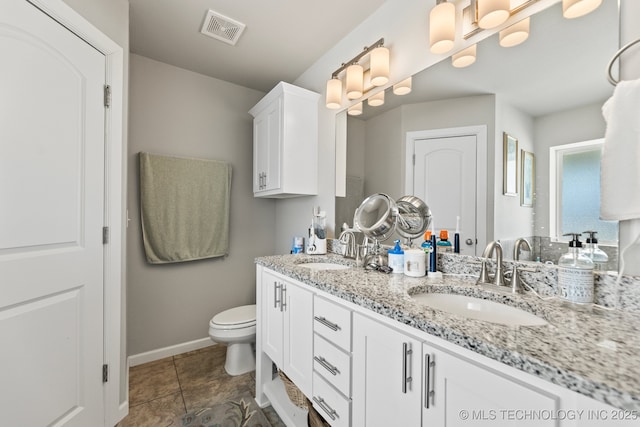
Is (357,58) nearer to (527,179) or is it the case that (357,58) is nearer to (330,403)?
(527,179)

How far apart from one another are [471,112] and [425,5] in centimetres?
68

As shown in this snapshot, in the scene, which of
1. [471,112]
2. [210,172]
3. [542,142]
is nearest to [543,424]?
[542,142]

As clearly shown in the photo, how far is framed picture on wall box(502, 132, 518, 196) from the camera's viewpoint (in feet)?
3.70

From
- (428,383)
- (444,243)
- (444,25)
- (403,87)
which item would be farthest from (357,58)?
(428,383)

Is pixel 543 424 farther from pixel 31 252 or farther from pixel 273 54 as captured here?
pixel 273 54

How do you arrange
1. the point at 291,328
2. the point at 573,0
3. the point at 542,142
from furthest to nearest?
the point at 291,328 → the point at 542,142 → the point at 573,0

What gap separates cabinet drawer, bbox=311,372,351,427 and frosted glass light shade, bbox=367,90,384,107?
5.21 feet

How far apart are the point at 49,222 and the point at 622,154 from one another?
2.18 m

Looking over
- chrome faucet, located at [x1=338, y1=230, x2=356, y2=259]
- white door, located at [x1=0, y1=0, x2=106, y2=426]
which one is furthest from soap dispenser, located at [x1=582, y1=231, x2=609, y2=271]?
white door, located at [x1=0, y1=0, x2=106, y2=426]

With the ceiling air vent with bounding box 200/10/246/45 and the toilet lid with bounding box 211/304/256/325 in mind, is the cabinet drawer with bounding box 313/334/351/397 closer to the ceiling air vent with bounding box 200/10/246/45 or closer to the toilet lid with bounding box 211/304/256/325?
the toilet lid with bounding box 211/304/256/325

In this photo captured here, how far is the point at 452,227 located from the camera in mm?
1329

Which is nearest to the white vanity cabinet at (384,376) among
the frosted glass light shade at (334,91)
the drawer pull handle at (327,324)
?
the drawer pull handle at (327,324)

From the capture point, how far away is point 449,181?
136 centimetres

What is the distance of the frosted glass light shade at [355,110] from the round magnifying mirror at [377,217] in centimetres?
64
